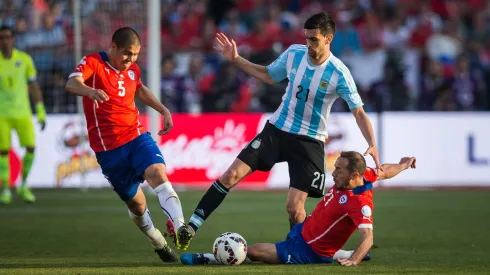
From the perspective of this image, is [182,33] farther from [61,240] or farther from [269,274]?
[269,274]

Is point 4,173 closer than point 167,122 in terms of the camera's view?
No

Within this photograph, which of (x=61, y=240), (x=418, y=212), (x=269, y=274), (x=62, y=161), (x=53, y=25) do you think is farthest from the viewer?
(x=53, y=25)

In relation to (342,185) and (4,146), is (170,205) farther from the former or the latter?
(4,146)

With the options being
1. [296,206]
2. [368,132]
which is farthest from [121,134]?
[368,132]

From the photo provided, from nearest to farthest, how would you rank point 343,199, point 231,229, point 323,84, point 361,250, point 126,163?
point 361,250 → point 343,199 → point 126,163 → point 323,84 → point 231,229

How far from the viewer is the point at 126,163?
889 centimetres

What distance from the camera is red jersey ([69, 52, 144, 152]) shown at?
8891 mm

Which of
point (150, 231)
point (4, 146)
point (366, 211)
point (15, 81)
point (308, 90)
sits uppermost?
point (15, 81)

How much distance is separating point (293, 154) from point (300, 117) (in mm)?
348

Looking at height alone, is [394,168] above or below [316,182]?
above

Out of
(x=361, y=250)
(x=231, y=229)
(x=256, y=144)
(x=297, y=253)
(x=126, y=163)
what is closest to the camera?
(x=361, y=250)

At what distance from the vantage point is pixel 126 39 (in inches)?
340

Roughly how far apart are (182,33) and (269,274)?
16.0 m

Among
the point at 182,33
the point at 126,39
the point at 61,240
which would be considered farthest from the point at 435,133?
the point at 126,39
